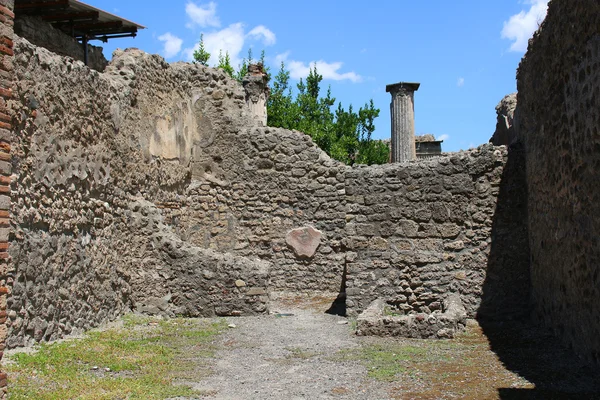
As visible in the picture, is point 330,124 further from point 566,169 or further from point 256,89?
point 566,169

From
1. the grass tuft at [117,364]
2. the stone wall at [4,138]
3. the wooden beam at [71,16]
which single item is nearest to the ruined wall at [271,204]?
the grass tuft at [117,364]

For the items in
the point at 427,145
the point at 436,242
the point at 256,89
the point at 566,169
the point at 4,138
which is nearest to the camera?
the point at 4,138

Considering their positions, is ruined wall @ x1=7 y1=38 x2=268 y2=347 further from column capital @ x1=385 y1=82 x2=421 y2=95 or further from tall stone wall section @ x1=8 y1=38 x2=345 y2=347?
column capital @ x1=385 y1=82 x2=421 y2=95

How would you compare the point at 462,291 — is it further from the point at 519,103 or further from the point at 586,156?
the point at 586,156

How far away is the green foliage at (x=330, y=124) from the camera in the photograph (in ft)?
81.0

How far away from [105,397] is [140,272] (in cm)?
381

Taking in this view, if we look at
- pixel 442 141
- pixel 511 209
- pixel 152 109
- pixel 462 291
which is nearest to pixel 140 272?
pixel 152 109

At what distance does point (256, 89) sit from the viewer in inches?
622

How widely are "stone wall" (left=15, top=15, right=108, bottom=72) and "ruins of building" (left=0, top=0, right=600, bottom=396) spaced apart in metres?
2.39

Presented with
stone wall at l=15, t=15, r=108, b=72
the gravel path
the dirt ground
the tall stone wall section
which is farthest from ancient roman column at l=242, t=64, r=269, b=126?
the dirt ground

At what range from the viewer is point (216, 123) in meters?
11.0

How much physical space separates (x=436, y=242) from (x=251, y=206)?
3.12 meters

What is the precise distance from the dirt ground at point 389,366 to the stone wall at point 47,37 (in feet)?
19.9

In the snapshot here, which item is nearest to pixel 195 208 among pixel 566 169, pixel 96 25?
pixel 96 25
